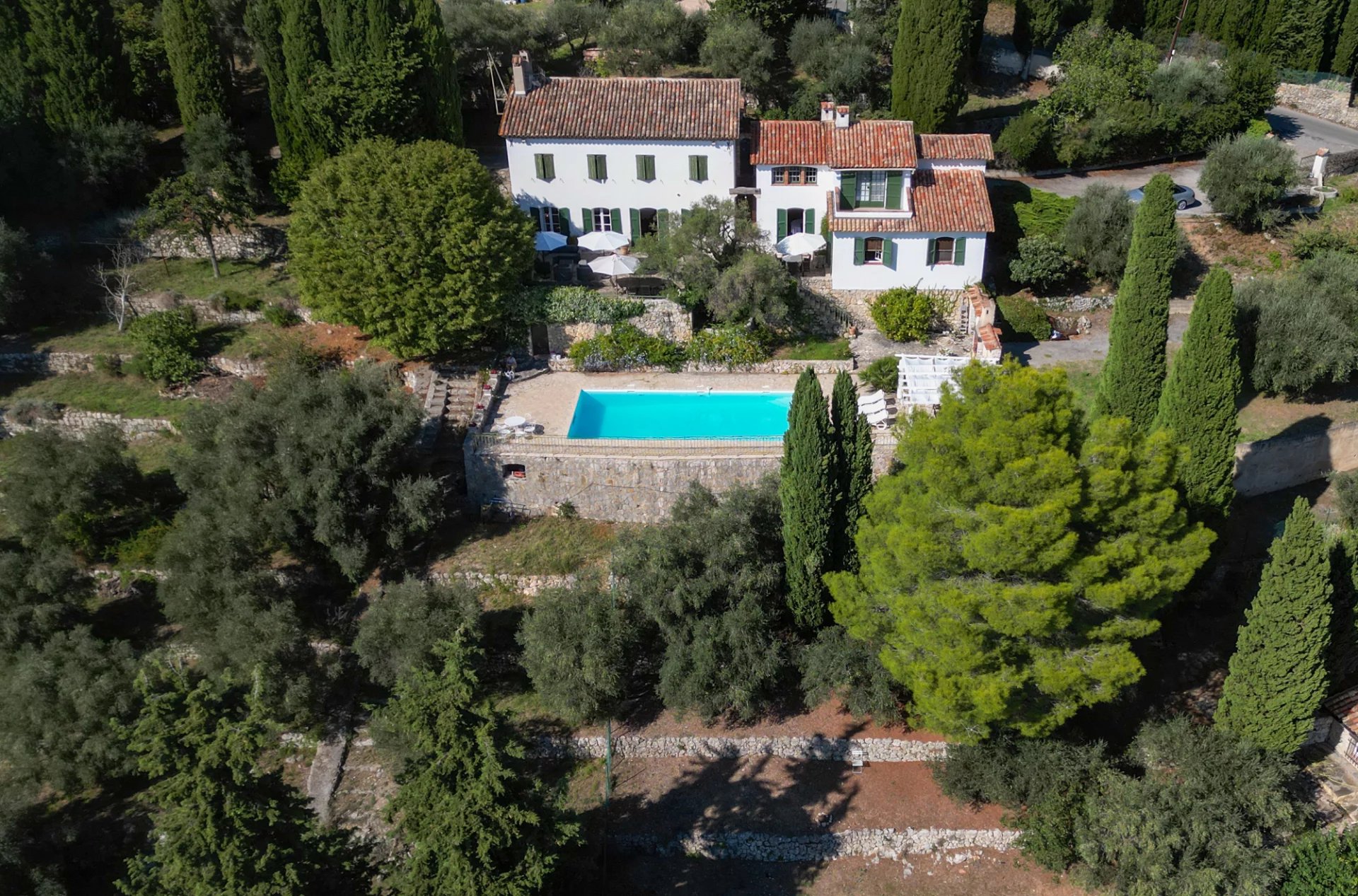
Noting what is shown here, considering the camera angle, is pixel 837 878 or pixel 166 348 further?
pixel 166 348

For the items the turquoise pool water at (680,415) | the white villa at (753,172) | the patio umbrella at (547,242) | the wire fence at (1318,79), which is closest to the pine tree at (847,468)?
the turquoise pool water at (680,415)

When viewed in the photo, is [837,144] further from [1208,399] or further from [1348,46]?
[1348,46]

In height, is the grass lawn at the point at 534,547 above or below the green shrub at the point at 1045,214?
below

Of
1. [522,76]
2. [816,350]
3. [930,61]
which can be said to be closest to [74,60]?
[522,76]

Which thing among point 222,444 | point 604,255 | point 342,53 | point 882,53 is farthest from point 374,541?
point 882,53

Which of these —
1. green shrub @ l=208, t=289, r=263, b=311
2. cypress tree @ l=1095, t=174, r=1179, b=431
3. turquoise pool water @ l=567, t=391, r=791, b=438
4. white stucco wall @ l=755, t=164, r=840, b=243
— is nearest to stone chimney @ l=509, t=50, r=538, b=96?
white stucco wall @ l=755, t=164, r=840, b=243

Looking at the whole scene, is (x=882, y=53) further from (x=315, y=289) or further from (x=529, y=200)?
(x=315, y=289)

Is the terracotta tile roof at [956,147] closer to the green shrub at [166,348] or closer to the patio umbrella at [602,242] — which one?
the patio umbrella at [602,242]
